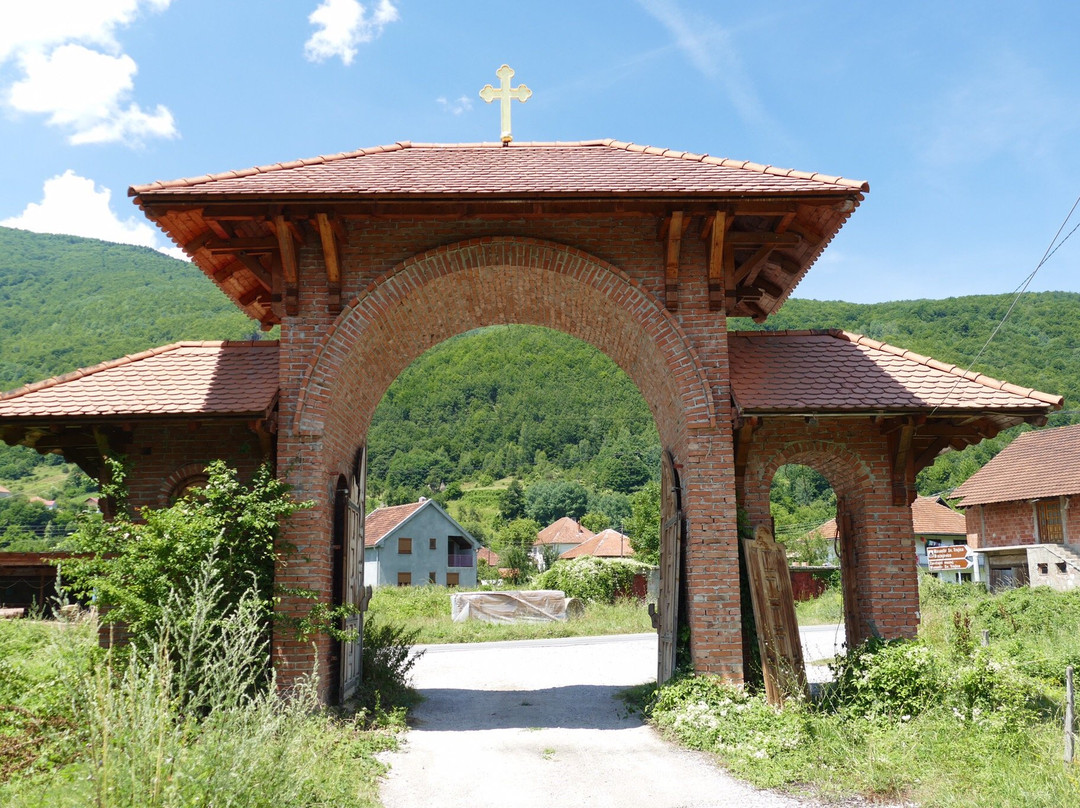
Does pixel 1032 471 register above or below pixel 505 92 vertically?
below

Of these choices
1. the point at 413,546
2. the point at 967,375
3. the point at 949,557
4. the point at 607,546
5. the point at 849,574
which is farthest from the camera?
the point at 607,546

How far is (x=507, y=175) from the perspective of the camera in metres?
9.74

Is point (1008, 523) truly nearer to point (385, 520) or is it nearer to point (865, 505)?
point (865, 505)

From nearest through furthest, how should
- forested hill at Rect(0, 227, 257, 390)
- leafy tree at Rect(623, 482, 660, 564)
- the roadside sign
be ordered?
the roadside sign → leafy tree at Rect(623, 482, 660, 564) → forested hill at Rect(0, 227, 257, 390)

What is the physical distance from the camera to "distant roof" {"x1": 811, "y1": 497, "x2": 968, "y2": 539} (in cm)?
4588

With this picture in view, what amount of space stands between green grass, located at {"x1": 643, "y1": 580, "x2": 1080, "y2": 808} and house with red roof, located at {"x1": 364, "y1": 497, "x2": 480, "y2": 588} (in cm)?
4751

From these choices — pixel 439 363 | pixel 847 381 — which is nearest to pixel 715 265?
pixel 847 381

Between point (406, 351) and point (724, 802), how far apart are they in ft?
22.4

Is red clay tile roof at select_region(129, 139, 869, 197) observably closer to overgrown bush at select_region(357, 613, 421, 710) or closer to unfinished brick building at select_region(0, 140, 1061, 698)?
unfinished brick building at select_region(0, 140, 1061, 698)

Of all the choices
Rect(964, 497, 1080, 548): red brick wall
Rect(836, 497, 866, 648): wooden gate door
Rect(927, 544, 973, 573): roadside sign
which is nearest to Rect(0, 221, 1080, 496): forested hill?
Rect(964, 497, 1080, 548): red brick wall

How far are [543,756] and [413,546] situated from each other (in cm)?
4973

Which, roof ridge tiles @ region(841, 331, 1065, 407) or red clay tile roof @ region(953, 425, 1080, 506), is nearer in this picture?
roof ridge tiles @ region(841, 331, 1065, 407)

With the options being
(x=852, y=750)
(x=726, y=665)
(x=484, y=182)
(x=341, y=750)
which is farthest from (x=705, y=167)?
(x=341, y=750)

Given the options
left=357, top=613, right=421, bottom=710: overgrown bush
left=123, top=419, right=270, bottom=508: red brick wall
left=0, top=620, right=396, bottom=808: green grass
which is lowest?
left=357, top=613, right=421, bottom=710: overgrown bush
